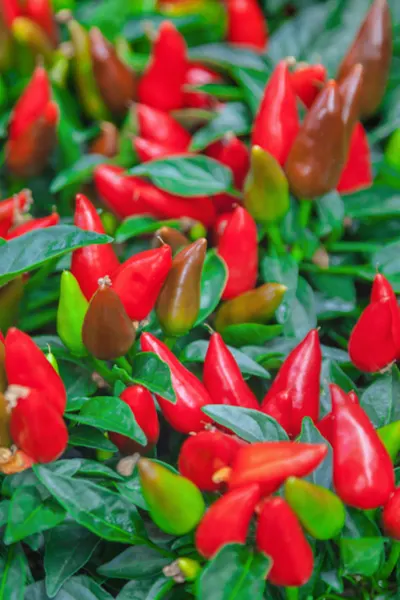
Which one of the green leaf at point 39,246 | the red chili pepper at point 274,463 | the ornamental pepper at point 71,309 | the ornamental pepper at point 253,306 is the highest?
the green leaf at point 39,246

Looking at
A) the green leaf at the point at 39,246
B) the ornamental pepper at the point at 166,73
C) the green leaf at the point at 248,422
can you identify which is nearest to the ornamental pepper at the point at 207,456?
the green leaf at the point at 248,422

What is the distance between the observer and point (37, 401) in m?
0.68

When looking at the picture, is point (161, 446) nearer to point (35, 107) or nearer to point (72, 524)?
point (72, 524)

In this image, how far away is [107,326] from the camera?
2.49 ft

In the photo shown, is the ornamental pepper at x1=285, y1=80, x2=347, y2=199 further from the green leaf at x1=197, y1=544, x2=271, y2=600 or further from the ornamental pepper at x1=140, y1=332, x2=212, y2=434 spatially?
the green leaf at x1=197, y1=544, x2=271, y2=600

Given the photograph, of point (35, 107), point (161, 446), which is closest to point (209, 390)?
point (161, 446)

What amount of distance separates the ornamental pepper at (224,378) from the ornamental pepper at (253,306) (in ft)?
0.45

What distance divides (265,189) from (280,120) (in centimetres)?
10

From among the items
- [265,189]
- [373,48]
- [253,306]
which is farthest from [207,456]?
[373,48]

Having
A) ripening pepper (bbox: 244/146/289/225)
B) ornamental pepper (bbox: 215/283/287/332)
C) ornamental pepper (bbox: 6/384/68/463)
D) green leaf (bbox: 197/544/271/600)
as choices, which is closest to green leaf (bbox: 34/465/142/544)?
ornamental pepper (bbox: 6/384/68/463)

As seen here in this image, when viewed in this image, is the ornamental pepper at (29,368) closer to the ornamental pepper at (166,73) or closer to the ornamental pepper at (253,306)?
the ornamental pepper at (253,306)

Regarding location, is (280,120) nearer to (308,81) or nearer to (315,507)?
(308,81)

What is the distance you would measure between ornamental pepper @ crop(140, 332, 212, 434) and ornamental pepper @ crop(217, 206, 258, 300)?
189 mm

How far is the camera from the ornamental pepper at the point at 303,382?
2.53ft
